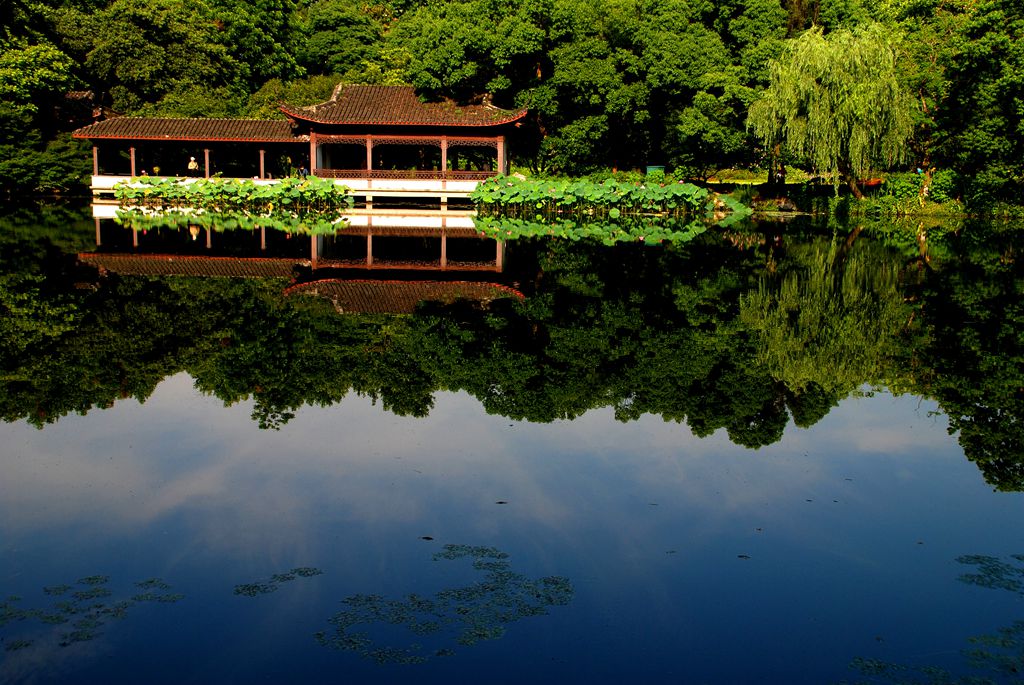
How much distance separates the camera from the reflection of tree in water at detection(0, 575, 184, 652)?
12.4 feet

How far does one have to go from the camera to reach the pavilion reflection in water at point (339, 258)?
12688 mm

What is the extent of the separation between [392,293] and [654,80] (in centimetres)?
2070

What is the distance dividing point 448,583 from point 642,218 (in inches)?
927

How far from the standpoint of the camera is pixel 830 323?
10.7m

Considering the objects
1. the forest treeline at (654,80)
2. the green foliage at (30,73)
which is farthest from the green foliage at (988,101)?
the green foliage at (30,73)

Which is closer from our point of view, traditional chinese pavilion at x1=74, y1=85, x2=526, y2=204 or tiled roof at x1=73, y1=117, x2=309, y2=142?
traditional chinese pavilion at x1=74, y1=85, x2=526, y2=204

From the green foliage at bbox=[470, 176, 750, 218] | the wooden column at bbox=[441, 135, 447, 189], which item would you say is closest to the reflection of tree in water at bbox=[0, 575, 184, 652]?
the green foliage at bbox=[470, 176, 750, 218]

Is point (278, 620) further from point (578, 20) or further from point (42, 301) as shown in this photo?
point (578, 20)

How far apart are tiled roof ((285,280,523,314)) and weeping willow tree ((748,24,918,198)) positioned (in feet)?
54.9

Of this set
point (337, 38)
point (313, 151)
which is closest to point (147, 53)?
point (313, 151)

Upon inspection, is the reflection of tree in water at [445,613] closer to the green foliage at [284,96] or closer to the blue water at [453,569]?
the blue water at [453,569]

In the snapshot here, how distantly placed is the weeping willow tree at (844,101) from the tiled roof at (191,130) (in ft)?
47.4

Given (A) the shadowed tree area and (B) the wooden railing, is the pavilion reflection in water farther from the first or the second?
(B) the wooden railing

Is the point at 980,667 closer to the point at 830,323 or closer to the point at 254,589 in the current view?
the point at 254,589
